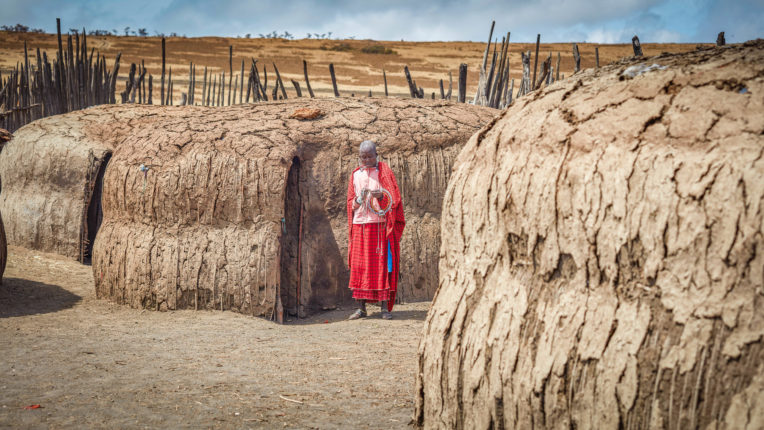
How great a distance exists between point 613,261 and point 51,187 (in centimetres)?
864

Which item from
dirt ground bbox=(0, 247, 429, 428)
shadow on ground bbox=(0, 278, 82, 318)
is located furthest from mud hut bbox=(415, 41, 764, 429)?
shadow on ground bbox=(0, 278, 82, 318)

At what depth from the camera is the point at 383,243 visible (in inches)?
253

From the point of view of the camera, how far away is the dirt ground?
3.62 meters

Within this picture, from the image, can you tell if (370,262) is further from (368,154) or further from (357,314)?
(368,154)

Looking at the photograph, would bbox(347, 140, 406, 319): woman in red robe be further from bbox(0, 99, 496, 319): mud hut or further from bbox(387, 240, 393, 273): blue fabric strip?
bbox(0, 99, 496, 319): mud hut

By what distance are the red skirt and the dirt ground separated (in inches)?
11.9

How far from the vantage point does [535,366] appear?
97.9 inches

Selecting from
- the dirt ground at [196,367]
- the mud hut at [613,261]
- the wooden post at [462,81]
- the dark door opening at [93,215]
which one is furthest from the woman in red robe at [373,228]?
the dark door opening at [93,215]

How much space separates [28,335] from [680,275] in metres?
5.15

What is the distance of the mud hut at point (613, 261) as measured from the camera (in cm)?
210

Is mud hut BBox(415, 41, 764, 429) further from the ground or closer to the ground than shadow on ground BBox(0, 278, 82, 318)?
further from the ground

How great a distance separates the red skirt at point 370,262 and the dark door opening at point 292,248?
0.61 metres

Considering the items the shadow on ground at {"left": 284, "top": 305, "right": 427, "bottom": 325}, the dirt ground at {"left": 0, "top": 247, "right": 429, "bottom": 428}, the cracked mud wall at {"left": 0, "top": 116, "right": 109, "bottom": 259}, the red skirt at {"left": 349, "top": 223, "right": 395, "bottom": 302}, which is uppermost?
the cracked mud wall at {"left": 0, "top": 116, "right": 109, "bottom": 259}

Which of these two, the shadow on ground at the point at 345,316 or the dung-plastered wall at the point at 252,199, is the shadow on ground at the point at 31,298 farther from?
the shadow on ground at the point at 345,316
